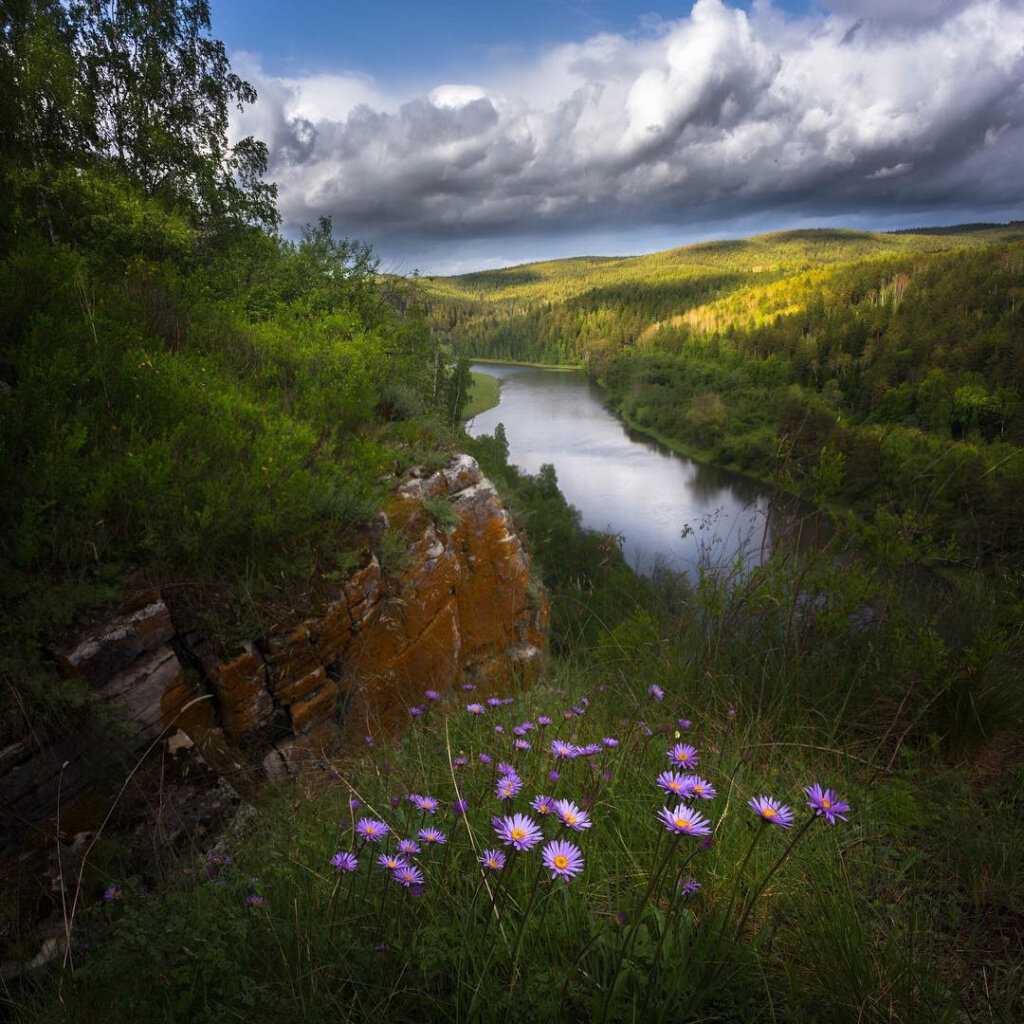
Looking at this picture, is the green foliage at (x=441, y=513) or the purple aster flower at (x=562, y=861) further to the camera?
the green foliage at (x=441, y=513)

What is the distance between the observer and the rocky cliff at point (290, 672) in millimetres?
2844

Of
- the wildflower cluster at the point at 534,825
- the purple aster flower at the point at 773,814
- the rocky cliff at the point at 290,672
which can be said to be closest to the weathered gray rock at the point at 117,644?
the rocky cliff at the point at 290,672

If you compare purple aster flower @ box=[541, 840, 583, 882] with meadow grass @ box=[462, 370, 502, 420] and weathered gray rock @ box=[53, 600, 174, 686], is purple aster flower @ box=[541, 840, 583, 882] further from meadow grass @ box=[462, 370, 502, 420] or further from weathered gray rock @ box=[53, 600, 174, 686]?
meadow grass @ box=[462, 370, 502, 420]

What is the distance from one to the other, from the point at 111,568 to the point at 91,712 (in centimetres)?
82

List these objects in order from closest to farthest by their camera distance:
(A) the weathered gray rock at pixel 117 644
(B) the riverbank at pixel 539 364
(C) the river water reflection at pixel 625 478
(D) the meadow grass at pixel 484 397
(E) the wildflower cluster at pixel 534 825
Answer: (E) the wildflower cluster at pixel 534 825 → (A) the weathered gray rock at pixel 117 644 → (C) the river water reflection at pixel 625 478 → (D) the meadow grass at pixel 484 397 → (B) the riverbank at pixel 539 364

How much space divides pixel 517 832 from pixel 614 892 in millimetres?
672

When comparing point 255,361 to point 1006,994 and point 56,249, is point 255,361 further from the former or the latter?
point 1006,994

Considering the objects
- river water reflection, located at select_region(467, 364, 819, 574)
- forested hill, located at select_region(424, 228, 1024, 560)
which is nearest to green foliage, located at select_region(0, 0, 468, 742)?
forested hill, located at select_region(424, 228, 1024, 560)

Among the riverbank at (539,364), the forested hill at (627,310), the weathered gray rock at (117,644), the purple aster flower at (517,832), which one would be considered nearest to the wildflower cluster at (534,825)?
the purple aster flower at (517,832)

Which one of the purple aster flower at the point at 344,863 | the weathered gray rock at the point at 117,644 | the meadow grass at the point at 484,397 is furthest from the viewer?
the meadow grass at the point at 484,397

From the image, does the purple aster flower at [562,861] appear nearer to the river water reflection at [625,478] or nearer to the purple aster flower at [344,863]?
the purple aster flower at [344,863]

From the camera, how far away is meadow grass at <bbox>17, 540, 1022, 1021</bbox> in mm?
1192

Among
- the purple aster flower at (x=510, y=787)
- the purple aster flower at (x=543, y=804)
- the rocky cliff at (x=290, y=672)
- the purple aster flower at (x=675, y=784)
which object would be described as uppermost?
the purple aster flower at (x=675, y=784)

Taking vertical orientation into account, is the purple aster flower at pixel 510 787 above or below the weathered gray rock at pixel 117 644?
above
